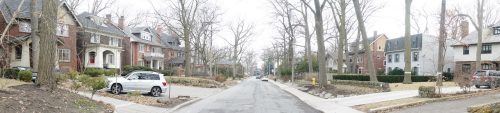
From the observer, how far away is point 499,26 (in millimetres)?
52469

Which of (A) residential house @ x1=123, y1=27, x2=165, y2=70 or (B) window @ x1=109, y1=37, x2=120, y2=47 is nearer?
(B) window @ x1=109, y1=37, x2=120, y2=47

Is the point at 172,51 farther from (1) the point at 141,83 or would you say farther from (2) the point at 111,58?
(1) the point at 141,83

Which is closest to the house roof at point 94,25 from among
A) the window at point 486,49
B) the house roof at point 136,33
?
the house roof at point 136,33

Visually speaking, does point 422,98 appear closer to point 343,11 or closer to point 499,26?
point 343,11

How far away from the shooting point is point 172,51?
96.5m

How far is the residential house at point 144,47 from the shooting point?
7156 cm

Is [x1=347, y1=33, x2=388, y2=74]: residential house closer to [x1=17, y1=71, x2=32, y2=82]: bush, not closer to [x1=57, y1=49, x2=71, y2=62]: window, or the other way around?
[x1=57, y1=49, x2=71, y2=62]: window

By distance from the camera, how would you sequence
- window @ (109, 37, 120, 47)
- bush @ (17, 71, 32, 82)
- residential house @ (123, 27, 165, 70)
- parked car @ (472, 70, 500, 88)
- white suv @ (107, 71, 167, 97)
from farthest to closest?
residential house @ (123, 27, 165, 70) < window @ (109, 37, 120, 47) < parked car @ (472, 70, 500, 88) < white suv @ (107, 71, 167, 97) < bush @ (17, 71, 32, 82)

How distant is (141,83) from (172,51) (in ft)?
227

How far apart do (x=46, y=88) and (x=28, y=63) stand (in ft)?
101

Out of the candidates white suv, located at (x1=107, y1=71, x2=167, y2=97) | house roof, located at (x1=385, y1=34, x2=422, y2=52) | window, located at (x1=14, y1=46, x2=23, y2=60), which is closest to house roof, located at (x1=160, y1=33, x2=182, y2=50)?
house roof, located at (x1=385, y1=34, x2=422, y2=52)

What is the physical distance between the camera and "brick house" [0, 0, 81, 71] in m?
41.6

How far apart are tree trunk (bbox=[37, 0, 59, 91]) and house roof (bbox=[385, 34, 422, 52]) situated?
5907 cm

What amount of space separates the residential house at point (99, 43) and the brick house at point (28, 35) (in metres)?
1.75
